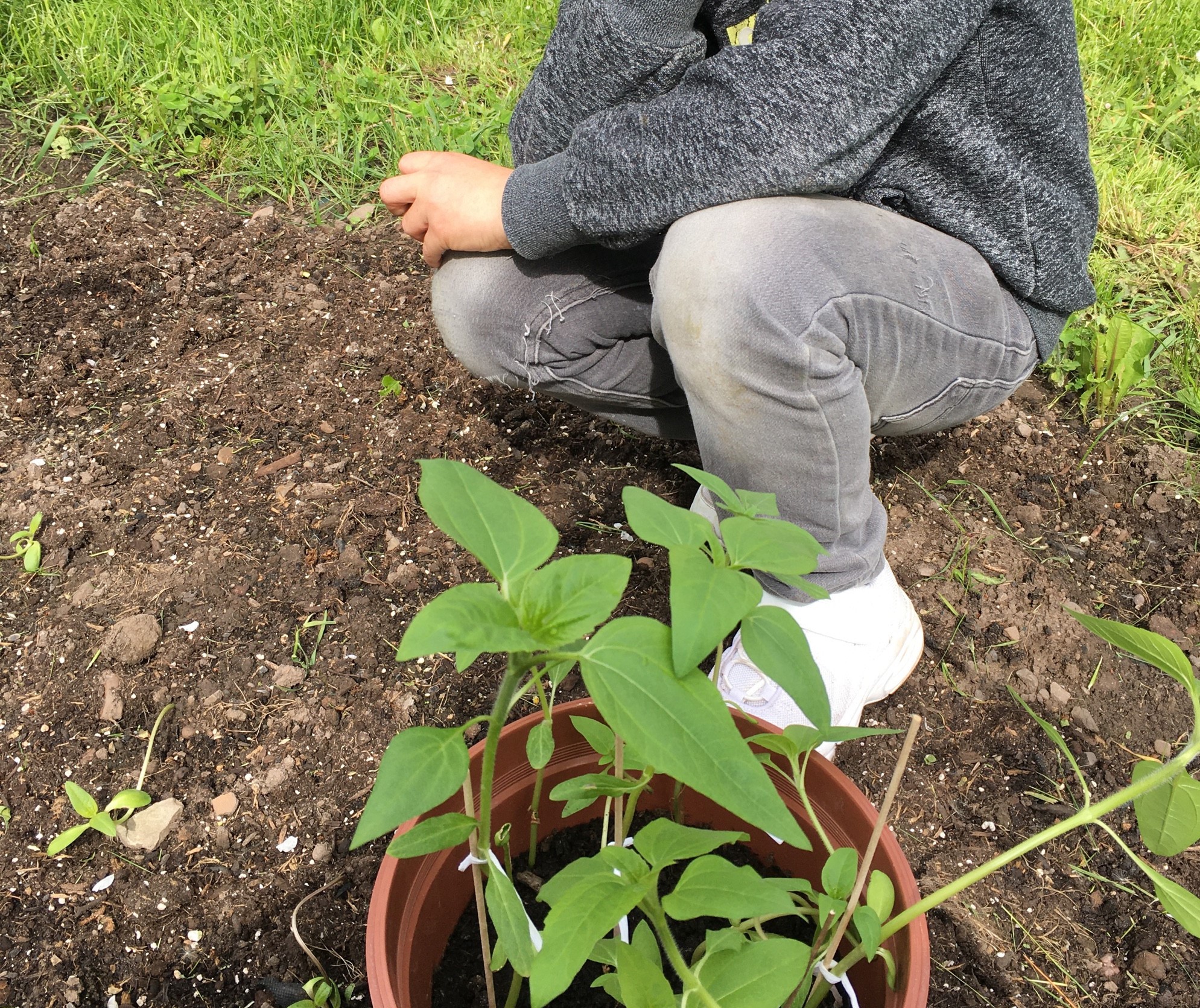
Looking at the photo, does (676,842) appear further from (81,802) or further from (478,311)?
(478,311)

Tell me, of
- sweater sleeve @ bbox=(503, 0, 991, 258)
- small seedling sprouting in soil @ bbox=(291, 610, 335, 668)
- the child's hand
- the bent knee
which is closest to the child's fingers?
the child's hand

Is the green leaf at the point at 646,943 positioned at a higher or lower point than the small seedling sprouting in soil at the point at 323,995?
higher

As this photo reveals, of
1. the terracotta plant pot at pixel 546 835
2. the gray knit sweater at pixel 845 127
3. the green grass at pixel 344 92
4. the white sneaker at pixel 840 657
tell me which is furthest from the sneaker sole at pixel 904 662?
the green grass at pixel 344 92

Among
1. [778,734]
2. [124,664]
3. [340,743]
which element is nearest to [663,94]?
[778,734]

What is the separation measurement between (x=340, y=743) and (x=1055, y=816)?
0.99 m

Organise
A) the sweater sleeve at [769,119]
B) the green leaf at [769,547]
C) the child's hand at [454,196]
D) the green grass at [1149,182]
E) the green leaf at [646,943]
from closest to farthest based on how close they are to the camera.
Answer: the green leaf at [769,547]
the green leaf at [646,943]
the sweater sleeve at [769,119]
the child's hand at [454,196]
the green grass at [1149,182]

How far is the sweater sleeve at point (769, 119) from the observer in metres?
1.10

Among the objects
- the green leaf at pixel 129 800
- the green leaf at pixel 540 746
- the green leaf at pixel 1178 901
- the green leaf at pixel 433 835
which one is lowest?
the green leaf at pixel 129 800

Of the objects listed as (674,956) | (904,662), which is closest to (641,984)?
(674,956)

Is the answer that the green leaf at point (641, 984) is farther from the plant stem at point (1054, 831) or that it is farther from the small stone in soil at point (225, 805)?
the small stone in soil at point (225, 805)

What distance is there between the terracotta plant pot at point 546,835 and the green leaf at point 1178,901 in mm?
227

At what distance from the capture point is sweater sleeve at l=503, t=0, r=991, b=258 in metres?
1.10

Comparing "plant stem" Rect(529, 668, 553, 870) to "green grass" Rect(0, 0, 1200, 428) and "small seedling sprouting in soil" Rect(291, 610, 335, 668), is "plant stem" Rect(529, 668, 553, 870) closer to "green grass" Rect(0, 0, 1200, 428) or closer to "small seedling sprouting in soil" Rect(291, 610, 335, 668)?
"small seedling sprouting in soil" Rect(291, 610, 335, 668)

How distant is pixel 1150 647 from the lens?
639 millimetres
